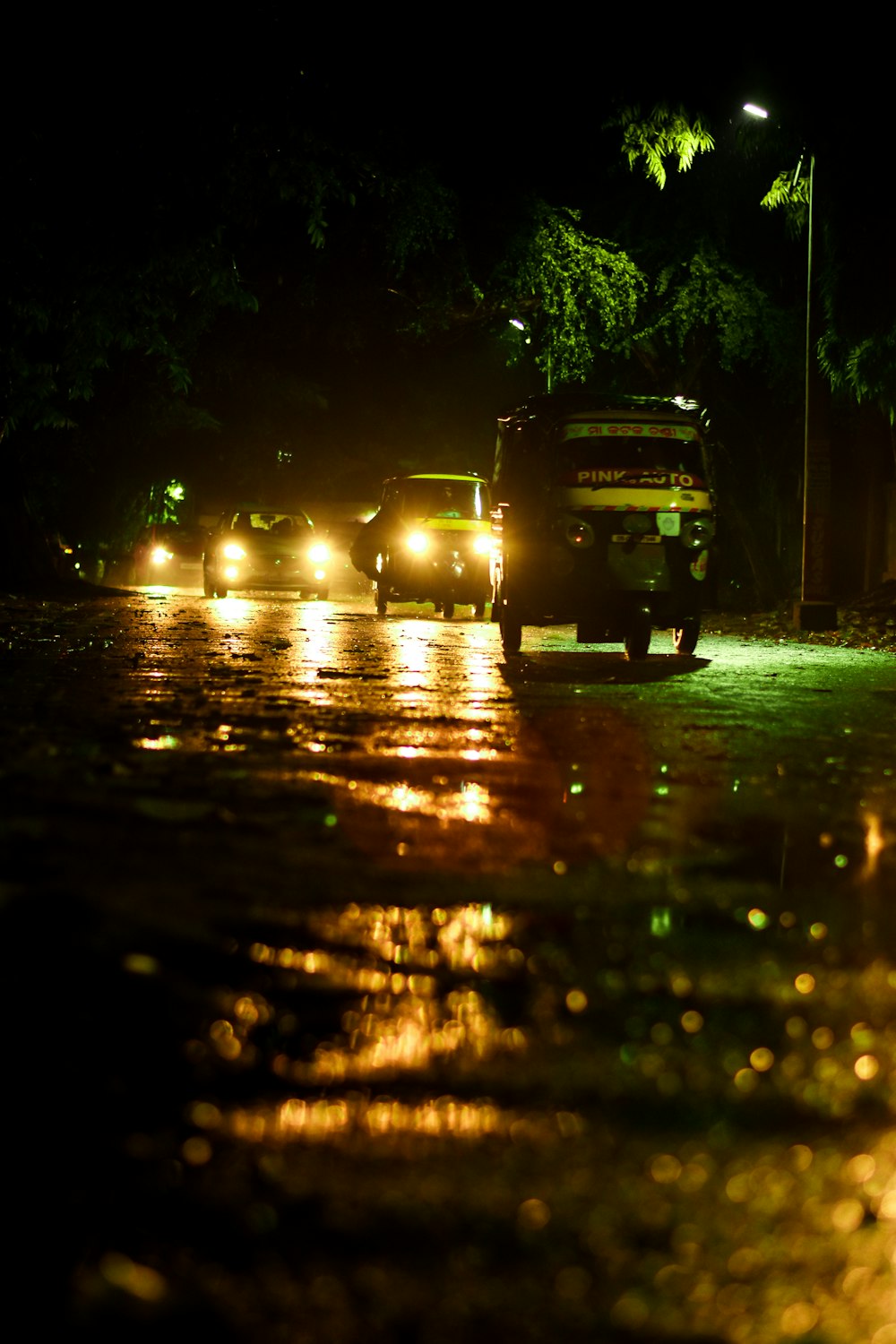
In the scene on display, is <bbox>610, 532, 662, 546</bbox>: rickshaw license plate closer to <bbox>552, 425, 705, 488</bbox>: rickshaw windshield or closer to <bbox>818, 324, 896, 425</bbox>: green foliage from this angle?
<bbox>552, 425, 705, 488</bbox>: rickshaw windshield

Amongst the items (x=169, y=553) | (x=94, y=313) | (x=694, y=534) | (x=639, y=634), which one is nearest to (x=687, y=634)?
(x=639, y=634)

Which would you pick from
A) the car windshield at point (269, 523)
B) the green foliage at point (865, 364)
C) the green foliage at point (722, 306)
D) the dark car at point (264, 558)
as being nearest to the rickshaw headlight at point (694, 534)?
the green foliage at point (865, 364)

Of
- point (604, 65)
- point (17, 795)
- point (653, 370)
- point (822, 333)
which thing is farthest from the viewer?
point (653, 370)

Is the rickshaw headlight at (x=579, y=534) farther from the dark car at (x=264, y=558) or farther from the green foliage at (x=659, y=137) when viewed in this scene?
the dark car at (x=264, y=558)

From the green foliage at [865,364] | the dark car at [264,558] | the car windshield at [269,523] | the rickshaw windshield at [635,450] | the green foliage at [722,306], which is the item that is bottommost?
the dark car at [264,558]

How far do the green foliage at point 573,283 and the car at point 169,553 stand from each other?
2166cm

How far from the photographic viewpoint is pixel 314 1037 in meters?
3.44

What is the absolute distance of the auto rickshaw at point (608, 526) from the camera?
16.5 m

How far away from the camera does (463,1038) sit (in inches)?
137

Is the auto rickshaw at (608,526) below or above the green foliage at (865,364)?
below

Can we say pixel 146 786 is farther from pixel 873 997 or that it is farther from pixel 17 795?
pixel 873 997

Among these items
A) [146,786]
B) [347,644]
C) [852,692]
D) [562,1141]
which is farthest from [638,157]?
[562,1141]

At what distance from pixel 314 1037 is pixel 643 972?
96 centimetres

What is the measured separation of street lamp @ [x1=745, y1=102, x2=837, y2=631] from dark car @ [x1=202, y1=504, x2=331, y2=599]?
13.7 m
